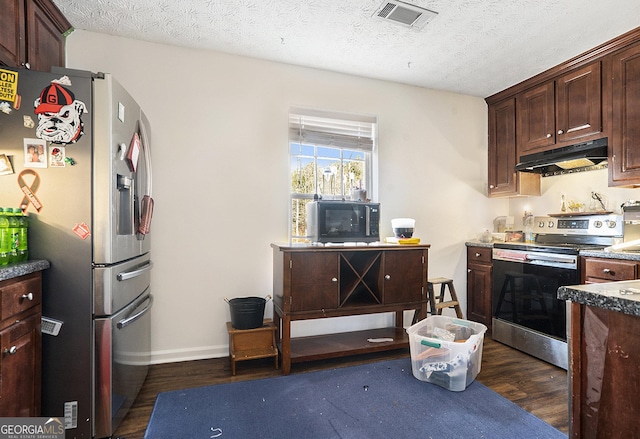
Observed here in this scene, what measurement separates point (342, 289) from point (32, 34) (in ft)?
8.67

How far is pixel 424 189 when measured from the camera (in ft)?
11.4

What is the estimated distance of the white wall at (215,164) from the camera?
2631 millimetres

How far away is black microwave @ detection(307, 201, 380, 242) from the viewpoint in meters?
2.66

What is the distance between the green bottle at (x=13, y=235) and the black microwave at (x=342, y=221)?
177 centimetres

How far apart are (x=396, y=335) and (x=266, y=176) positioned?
72.3 inches

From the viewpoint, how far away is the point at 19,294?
4.52ft

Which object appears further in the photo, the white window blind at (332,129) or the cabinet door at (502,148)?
the cabinet door at (502,148)

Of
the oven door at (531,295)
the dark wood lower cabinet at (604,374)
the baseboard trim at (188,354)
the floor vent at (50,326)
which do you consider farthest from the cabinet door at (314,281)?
the dark wood lower cabinet at (604,374)

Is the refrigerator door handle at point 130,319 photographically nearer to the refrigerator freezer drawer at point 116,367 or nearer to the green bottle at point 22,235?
the refrigerator freezer drawer at point 116,367

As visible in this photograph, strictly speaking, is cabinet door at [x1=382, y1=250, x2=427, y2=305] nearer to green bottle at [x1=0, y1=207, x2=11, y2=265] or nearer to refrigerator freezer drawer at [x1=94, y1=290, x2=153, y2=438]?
refrigerator freezer drawer at [x1=94, y1=290, x2=153, y2=438]

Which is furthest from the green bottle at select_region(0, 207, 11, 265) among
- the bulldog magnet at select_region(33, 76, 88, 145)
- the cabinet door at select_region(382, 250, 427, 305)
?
the cabinet door at select_region(382, 250, 427, 305)

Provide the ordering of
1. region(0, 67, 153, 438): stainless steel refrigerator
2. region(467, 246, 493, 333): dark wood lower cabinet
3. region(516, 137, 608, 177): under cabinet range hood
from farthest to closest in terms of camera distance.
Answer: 1. region(467, 246, 493, 333): dark wood lower cabinet
2. region(516, 137, 608, 177): under cabinet range hood
3. region(0, 67, 153, 438): stainless steel refrigerator

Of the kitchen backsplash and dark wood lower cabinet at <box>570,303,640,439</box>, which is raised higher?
the kitchen backsplash

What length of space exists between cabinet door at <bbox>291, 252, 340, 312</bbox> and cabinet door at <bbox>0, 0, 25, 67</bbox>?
194cm
